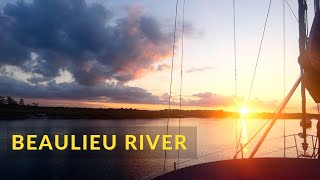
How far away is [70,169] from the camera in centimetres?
6862

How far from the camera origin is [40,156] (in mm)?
88250

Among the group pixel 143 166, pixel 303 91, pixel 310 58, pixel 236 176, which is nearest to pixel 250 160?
pixel 236 176

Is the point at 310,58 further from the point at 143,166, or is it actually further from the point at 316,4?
the point at 143,166

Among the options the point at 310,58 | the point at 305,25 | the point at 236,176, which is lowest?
the point at 236,176

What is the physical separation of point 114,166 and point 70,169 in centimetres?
887

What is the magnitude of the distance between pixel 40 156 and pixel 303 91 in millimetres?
87768

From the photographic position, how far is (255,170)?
4980mm

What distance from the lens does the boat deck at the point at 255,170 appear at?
15.7 ft

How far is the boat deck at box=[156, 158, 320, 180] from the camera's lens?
15.7 feet

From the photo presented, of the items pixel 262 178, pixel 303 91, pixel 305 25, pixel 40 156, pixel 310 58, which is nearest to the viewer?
pixel 262 178

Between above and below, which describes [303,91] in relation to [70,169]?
above

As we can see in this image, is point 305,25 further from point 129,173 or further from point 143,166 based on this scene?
point 143,166

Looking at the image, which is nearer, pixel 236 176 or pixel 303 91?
pixel 236 176

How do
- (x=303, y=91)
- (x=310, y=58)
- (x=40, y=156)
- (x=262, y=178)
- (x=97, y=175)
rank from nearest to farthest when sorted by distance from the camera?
(x=262, y=178) < (x=310, y=58) < (x=303, y=91) < (x=97, y=175) < (x=40, y=156)
